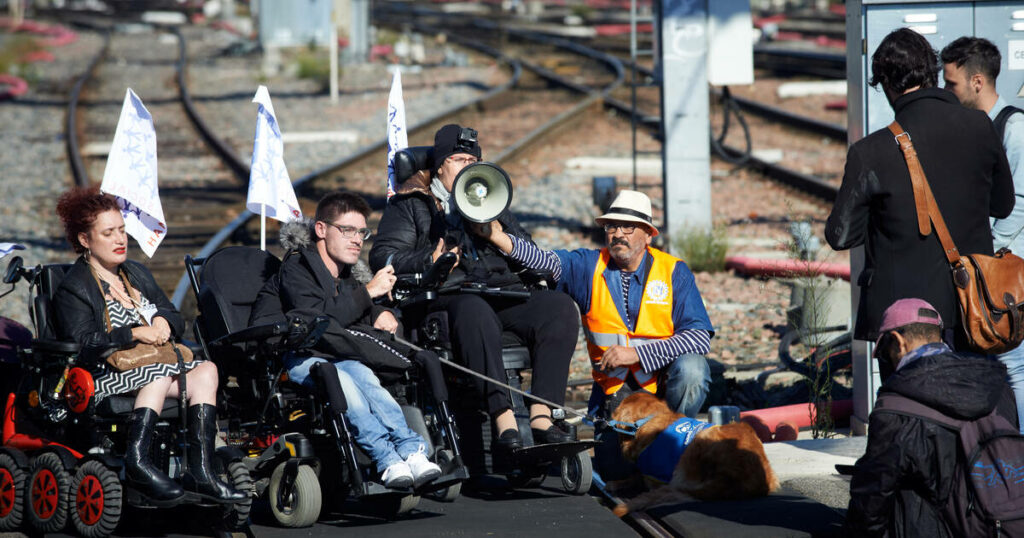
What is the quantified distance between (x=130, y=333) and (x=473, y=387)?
1614 millimetres

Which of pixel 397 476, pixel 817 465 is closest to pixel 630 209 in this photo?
pixel 817 465

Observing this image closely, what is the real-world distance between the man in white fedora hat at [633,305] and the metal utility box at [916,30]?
995 millimetres

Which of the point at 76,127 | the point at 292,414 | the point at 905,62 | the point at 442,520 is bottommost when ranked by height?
the point at 442,520

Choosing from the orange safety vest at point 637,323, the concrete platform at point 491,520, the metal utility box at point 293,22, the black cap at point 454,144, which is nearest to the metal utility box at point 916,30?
the orange safety vest at point 637,323

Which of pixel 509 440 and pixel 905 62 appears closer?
pixel 905 62

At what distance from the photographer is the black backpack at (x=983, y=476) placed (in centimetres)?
453

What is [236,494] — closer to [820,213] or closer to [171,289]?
[171,289]

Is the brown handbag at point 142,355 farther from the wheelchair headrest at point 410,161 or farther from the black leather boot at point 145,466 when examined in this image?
the wheelchair headrest at point 410,161

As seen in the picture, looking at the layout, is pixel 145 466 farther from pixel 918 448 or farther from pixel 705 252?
pixel 705 252

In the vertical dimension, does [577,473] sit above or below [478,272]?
below

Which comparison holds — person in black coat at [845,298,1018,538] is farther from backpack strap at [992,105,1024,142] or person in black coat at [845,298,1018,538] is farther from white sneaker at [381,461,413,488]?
white sneaker at [381,461,413,488]

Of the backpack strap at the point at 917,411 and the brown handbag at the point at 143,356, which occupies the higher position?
the brown handbag at the point at 143,356

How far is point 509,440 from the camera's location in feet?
20.0

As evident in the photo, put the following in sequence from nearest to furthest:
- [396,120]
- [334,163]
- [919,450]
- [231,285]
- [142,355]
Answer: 1. [919,450]
2. [142,355]
3. [231,285]
4. [396,120]
5. [334,163]
